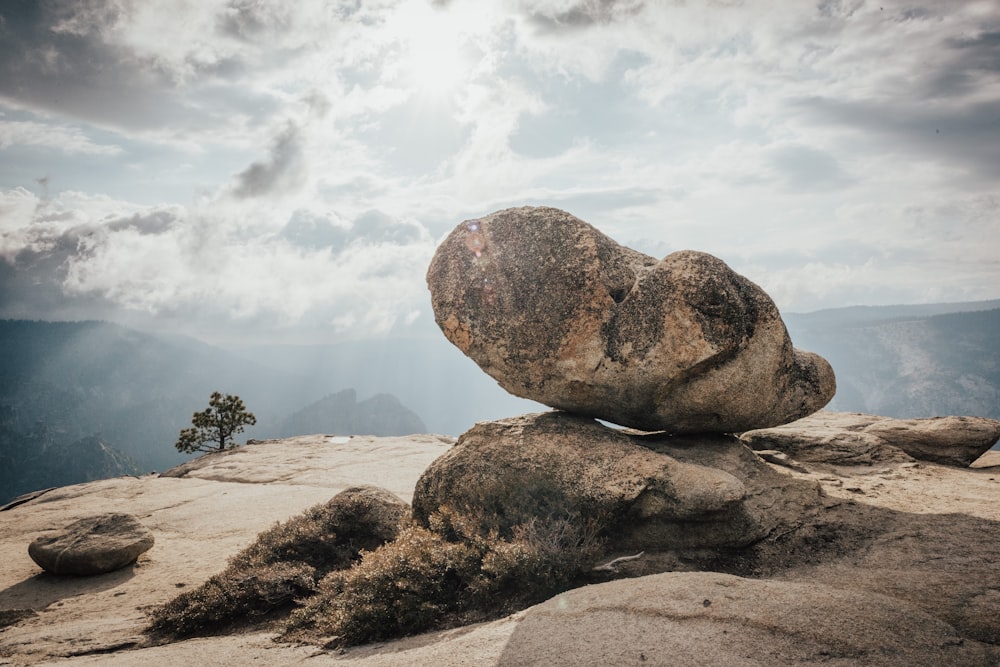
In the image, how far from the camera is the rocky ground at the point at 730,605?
20.0 feet

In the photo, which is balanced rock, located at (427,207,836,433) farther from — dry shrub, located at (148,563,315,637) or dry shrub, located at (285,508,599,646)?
dry shrub, located at (148,563,315,637)

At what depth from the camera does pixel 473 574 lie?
30.8 ft

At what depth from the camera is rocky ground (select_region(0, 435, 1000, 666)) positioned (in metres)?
6.09

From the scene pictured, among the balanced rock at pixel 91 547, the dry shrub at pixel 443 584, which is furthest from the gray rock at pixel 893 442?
the balanced rock at pixel 91 547

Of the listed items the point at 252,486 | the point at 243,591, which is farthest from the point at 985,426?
the point at 252,486

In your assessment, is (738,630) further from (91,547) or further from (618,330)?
(91,547)

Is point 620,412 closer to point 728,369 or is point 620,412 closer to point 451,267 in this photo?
point 728,369

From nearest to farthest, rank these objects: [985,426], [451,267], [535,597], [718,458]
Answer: [535,597] → [718,458] → [451,267] → [985,426]

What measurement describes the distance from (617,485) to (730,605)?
13.2 feet

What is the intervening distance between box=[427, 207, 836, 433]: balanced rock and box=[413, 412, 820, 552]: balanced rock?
0.81 metres

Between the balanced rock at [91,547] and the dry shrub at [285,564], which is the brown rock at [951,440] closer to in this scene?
the dry shrub at [285,564]

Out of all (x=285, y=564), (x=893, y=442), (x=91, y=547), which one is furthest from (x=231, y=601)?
(x=893, y=442)

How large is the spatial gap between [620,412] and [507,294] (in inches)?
157

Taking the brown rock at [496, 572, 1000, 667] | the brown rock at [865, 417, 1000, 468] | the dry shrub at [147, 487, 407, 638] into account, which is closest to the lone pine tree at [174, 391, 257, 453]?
the dry shrub at [147, 487, 407, 638]
